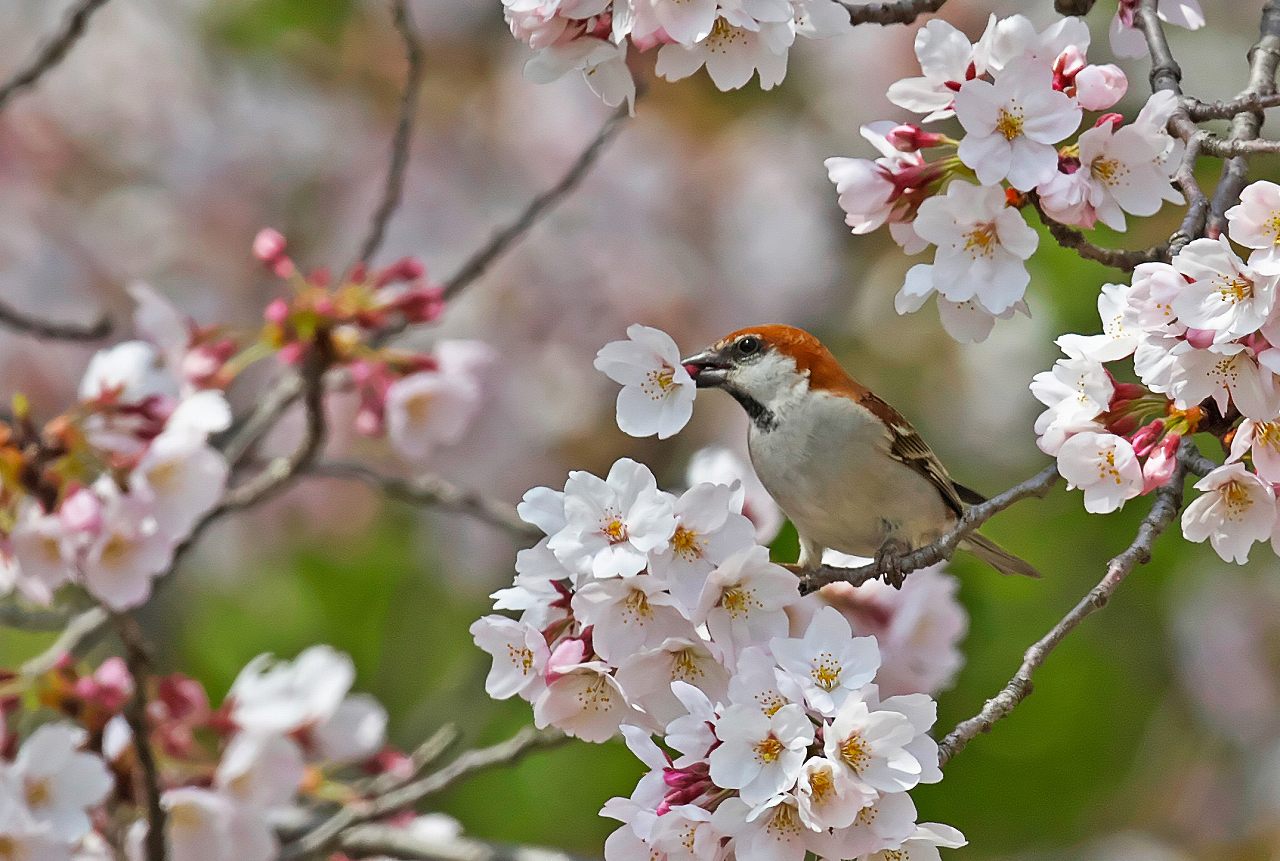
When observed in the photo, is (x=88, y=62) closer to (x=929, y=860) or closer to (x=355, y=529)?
(x=355, y=529)

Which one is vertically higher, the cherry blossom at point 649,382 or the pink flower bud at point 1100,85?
the pink flower bud at point 1100,85

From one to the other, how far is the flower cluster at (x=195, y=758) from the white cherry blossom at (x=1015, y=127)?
1.83 metres

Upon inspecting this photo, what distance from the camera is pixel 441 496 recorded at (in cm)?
333

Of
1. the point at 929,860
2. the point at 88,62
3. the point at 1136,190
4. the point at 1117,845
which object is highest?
the point at 1136,190

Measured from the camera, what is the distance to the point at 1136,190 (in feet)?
6.37

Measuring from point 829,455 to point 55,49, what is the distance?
6.37 ft

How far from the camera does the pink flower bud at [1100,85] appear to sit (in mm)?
1936

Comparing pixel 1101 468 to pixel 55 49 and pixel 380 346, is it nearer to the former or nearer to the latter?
pixel 380 346

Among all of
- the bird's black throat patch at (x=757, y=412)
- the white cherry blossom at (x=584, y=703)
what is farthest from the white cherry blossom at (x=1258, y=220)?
the bird's black throat patch at (x=757, y=412)

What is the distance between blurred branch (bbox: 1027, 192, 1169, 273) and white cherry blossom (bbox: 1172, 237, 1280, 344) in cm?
24

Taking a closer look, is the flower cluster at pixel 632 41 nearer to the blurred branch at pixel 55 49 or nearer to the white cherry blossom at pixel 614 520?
the white cherry blossom at pixel 614 520

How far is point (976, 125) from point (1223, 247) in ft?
1.19

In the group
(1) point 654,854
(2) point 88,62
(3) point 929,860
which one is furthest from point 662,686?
(2) point 88,62

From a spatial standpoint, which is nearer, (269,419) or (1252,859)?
(269,419)
